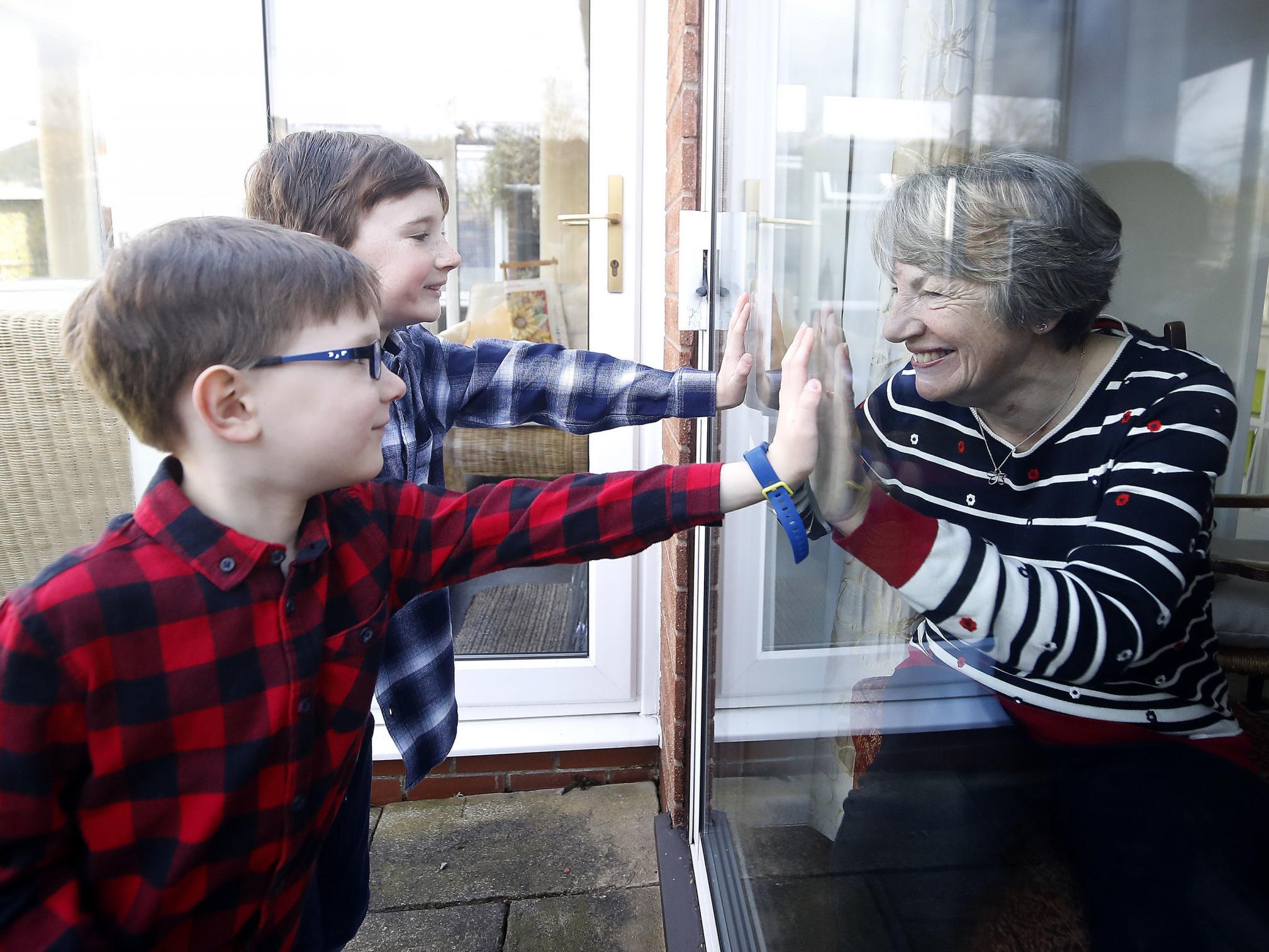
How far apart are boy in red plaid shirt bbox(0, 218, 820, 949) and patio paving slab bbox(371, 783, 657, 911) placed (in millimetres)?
1311

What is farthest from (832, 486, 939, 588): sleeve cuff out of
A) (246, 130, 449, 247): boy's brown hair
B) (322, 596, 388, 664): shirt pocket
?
(246, 130, 449, 247): boy's brown hair

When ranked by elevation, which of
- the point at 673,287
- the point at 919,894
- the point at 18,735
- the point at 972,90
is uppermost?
the point at 972,90

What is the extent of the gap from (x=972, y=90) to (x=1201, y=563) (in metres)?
0.42

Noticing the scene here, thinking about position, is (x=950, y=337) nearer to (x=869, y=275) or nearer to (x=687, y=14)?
(x=869, y=275)

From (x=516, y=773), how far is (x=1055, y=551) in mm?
2144

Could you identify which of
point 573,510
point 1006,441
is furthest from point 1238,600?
point 573,510

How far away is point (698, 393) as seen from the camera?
54.3 inches

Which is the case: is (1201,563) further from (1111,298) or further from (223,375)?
(223,375)

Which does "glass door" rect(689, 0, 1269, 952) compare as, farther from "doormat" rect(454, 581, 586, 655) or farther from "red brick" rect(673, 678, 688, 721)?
"doormat" rect(454, 581, 586, 655)

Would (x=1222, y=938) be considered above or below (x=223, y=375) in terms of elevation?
below

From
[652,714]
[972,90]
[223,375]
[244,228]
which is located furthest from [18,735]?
[652,714]

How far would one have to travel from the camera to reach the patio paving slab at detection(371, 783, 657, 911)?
86.1 inches

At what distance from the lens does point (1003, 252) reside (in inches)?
27.0

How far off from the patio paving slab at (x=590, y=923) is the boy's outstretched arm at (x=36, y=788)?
4.43ft
